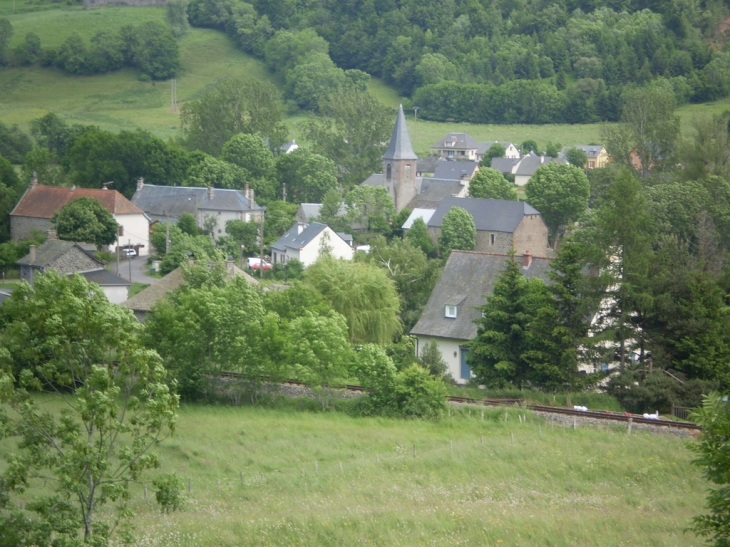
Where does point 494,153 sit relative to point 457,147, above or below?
below

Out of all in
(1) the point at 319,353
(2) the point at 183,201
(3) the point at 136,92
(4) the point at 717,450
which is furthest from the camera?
(3) the point at 136,92

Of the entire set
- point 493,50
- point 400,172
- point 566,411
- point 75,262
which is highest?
point 493,50

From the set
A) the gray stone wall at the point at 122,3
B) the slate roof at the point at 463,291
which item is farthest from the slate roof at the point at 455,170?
the gray stone wall at the point at 122,3

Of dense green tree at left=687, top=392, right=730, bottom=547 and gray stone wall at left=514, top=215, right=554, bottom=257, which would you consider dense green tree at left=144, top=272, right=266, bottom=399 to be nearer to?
dense green tree at left=687, top=392, right=730, bottom=547

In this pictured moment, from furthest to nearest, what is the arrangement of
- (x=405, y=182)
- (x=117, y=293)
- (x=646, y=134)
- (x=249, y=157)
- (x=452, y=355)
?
(x=405, y=182)
(x=249, y=157)
(x=646, y=134)
(x=117, y=293)
(x=452, y=355)

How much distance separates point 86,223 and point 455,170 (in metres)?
35.0

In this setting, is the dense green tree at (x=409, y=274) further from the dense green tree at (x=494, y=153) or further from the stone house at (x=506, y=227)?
the dense green tree at (x=494, y=153)

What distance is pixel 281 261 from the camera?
185 feet

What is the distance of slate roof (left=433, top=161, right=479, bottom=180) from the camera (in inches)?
3147

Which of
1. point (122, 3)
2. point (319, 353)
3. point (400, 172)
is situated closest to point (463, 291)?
point (319, 353)

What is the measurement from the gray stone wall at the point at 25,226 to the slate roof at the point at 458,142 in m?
46.0

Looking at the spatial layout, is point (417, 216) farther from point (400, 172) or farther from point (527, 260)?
point (527, 260)

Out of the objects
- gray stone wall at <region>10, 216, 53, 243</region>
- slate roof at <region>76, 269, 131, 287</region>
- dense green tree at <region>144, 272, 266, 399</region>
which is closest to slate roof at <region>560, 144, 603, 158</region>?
gray stone wall at <region>10, 216, 53, 243</region>

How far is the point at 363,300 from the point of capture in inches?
1422
